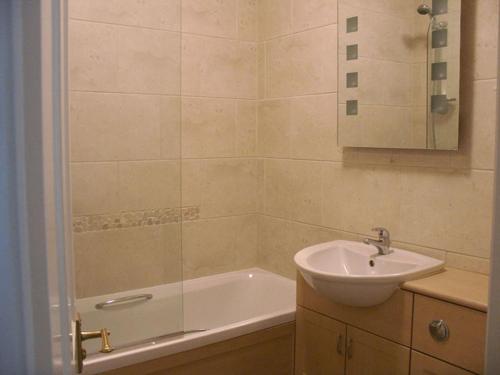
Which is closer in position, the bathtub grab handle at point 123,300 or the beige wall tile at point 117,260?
the bathtub grab handle at point 123,300

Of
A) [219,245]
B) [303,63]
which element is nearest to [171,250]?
[219,245]

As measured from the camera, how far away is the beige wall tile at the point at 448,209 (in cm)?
193

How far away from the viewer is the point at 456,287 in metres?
1.77

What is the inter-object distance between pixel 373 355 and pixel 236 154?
1.50 m

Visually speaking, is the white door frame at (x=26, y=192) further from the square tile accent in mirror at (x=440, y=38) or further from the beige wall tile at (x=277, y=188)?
the beige wall tile at (x=277, y=188)

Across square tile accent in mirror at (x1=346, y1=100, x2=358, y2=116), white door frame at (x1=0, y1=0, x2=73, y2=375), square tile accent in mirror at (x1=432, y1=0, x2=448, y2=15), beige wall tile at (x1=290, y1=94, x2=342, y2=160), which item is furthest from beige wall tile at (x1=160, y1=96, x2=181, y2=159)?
white door frame at (x1=0, y1=0, x2=73, y2=375)

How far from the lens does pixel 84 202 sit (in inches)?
93.7

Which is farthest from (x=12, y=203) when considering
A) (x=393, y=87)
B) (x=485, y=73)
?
(x=393, y=87)

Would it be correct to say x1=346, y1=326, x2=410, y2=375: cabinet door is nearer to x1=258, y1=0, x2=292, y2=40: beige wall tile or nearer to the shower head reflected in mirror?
the shower head reflected in mirror

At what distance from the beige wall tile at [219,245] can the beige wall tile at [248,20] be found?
1.14m

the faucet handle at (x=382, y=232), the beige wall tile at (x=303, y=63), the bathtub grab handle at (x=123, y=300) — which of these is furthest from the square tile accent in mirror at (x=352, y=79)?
the bathtub grab handle at (x=123, y=300)

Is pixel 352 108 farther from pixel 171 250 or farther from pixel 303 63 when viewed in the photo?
pixel 171 250

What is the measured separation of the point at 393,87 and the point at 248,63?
43.0 inches

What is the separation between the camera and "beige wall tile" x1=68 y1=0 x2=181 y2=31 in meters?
2.30
